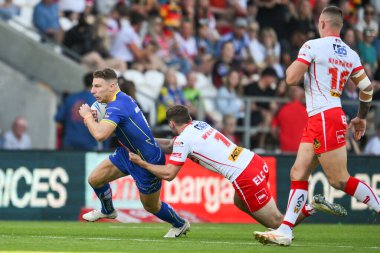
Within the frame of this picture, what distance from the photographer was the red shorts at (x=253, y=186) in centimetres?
1391

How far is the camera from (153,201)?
46.9 ft

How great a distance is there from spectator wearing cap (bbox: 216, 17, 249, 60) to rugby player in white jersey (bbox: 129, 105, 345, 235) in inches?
427

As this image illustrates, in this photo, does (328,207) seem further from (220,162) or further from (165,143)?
(165,143)

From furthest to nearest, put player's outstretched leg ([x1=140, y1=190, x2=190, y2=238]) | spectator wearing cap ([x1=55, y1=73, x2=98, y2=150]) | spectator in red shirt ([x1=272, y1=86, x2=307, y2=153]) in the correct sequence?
spectator in red shirt ([x1=272, y1=86, x2=307, y2=153]), spectator wearing cap ([x1=55, y1=73, x2=98, y2=150]), player's outstretched leg ([x1=140, y1=190, x2=190, y2=238])

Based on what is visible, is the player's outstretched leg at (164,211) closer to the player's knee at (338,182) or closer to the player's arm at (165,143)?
the player's arm at (165,143)

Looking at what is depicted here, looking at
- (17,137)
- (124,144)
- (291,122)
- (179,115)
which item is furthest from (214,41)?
(179,115)

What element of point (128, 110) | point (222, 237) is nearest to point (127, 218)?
point (222, 237)

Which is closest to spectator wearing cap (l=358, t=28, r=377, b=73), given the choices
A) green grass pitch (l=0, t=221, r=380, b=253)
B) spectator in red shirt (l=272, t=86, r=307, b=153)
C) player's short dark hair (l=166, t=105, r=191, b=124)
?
spectator in red shirt (l=272, t=86, r=307, b=153)

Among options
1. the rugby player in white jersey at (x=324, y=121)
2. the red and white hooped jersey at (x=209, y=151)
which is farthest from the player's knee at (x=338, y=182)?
the red and white hooped jersey at (x=209, y=151)

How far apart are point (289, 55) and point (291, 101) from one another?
12.5 ft

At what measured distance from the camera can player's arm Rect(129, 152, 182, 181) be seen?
13.5m

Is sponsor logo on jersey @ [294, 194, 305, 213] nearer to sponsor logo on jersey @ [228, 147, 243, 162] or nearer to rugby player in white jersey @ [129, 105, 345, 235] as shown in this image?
rugby player in white jersey @ [129, 105, 345, 235]

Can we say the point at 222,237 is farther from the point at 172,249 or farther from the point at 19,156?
the point at 19,156

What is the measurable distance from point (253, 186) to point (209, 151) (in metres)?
0.72
